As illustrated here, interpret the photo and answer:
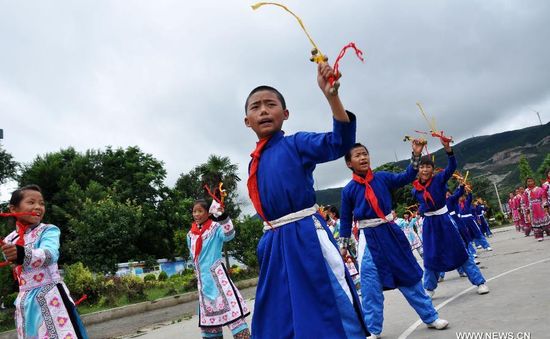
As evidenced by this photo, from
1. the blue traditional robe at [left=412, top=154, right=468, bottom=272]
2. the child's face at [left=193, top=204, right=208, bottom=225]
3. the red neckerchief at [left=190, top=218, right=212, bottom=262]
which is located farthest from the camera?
the blue traditional robe at [left=412, top=154, right=468, bottom=272]

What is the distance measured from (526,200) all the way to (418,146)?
1597 cm

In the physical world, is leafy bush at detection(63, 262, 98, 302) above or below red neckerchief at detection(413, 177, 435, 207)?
below

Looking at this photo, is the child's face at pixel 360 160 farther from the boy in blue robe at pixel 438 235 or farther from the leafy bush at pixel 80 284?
the leafy bush at pixel 80 284

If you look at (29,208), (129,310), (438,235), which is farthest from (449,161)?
(129,310)

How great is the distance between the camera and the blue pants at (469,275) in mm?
6593

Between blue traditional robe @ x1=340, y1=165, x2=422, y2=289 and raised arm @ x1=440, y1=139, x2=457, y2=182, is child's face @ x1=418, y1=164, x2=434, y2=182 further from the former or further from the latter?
blue traditional robe @ x1=340, y1=165, x2=422, y2=289

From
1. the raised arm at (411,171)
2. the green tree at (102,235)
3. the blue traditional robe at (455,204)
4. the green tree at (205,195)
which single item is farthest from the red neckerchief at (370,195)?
the green tree at (205,195)

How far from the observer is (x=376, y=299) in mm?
5070

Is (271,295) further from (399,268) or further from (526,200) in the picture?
(526,200)

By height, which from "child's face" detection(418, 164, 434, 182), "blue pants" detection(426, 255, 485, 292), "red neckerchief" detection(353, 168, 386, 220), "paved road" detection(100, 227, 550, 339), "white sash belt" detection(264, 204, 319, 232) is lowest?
"paved road" detection(100, 227, 550, 339)

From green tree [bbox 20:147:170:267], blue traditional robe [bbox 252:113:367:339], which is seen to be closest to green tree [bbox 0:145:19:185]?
green tree [bbox 20:147:170:267]

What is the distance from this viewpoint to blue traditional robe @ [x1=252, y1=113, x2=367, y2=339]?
8.55ft

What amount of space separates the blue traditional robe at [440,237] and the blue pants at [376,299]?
201cm

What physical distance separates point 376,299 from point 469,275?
2.34 meters
